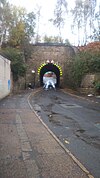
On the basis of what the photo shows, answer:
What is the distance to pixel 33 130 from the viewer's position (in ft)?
36.3

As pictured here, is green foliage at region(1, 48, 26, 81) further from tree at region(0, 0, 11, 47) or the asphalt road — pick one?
the asphalt road

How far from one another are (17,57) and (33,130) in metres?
34.1

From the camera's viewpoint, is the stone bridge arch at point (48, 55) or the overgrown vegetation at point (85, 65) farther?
the stone bridge arch at point (48, 55)

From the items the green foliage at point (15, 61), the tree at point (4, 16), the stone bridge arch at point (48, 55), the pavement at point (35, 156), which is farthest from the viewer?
the stone bridge arch at point (48, 55)

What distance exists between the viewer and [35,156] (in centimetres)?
752

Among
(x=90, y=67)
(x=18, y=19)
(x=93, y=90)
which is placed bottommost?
(x=93, y=90)

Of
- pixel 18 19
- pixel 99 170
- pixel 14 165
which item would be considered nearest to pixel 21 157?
pixel 14 165

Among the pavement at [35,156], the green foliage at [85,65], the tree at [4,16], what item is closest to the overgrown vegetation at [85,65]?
the green foliage at [85,65]

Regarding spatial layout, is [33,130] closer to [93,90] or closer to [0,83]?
[0,83]

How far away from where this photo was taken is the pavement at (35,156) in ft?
20.5

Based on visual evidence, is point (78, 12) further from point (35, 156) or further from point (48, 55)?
point (35, 156)

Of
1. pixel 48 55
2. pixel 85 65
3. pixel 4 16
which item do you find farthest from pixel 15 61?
pixel 48 55

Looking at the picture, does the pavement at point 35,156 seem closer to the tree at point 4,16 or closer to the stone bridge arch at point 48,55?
the tree at point 4,16

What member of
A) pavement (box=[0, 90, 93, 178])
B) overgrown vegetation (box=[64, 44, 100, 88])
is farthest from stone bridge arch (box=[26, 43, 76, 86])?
pavement (box=[0, 90, 93, 178])
